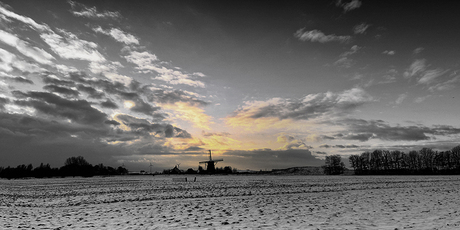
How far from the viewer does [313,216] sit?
14.0m

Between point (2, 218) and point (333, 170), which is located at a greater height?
point (2, 218)

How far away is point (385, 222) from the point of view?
12.0m

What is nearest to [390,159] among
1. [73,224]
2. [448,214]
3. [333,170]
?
[333,170]

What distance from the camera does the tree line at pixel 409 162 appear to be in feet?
413

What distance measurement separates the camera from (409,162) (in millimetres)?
151000

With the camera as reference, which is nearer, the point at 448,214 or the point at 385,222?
the point at 385,222

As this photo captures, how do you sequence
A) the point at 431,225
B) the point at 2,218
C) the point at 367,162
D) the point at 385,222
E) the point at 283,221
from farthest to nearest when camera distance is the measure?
the point at 367,162 < the point at 2,218 < the point at 283,221 < the point at 385,222 < the point at 431,225

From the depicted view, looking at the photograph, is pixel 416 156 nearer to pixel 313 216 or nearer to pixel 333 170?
pixel 333 170

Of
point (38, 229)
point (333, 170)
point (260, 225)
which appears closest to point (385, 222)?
point (260, 225)

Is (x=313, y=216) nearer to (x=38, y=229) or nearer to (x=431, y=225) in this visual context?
(x=431, y=225)

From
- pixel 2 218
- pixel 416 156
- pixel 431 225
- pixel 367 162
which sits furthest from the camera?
pixel 367 162

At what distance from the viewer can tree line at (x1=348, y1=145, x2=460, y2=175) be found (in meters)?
126

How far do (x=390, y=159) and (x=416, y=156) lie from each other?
13853mm

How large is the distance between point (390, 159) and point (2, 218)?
187m
